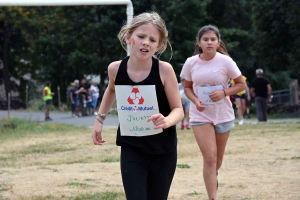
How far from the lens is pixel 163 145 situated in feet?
16.3

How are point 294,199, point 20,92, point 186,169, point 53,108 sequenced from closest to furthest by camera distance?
point 294,199 < point 186,169 < point 53,108 < point 20,92

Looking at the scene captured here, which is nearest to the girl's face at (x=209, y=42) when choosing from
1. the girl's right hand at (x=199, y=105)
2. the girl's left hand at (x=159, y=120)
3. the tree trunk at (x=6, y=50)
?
the girl's right hand at (x=199, y=105)

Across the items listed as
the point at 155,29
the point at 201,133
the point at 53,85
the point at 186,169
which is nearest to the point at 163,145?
the point at 155,29

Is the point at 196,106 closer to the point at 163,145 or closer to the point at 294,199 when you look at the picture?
the point at 294,199

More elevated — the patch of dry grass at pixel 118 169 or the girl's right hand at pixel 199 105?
the girl's right hand at pixel 199 105

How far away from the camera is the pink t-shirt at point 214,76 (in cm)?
723

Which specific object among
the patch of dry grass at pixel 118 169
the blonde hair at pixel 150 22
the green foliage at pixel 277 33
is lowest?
the patch of dry grass at pixel 118 169

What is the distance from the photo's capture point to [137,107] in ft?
16.4

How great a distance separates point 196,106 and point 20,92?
45.5 metres

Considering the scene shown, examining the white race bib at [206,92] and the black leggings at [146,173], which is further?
the white race bib at [206,92]

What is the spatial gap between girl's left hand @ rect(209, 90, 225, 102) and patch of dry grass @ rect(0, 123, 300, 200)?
4.98ft

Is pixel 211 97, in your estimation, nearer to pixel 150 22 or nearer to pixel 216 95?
pixel 216 95

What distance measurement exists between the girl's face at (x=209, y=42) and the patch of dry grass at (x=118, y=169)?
6.35 feet

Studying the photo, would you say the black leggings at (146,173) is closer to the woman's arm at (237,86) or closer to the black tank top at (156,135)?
the black tank top at (156,135)
